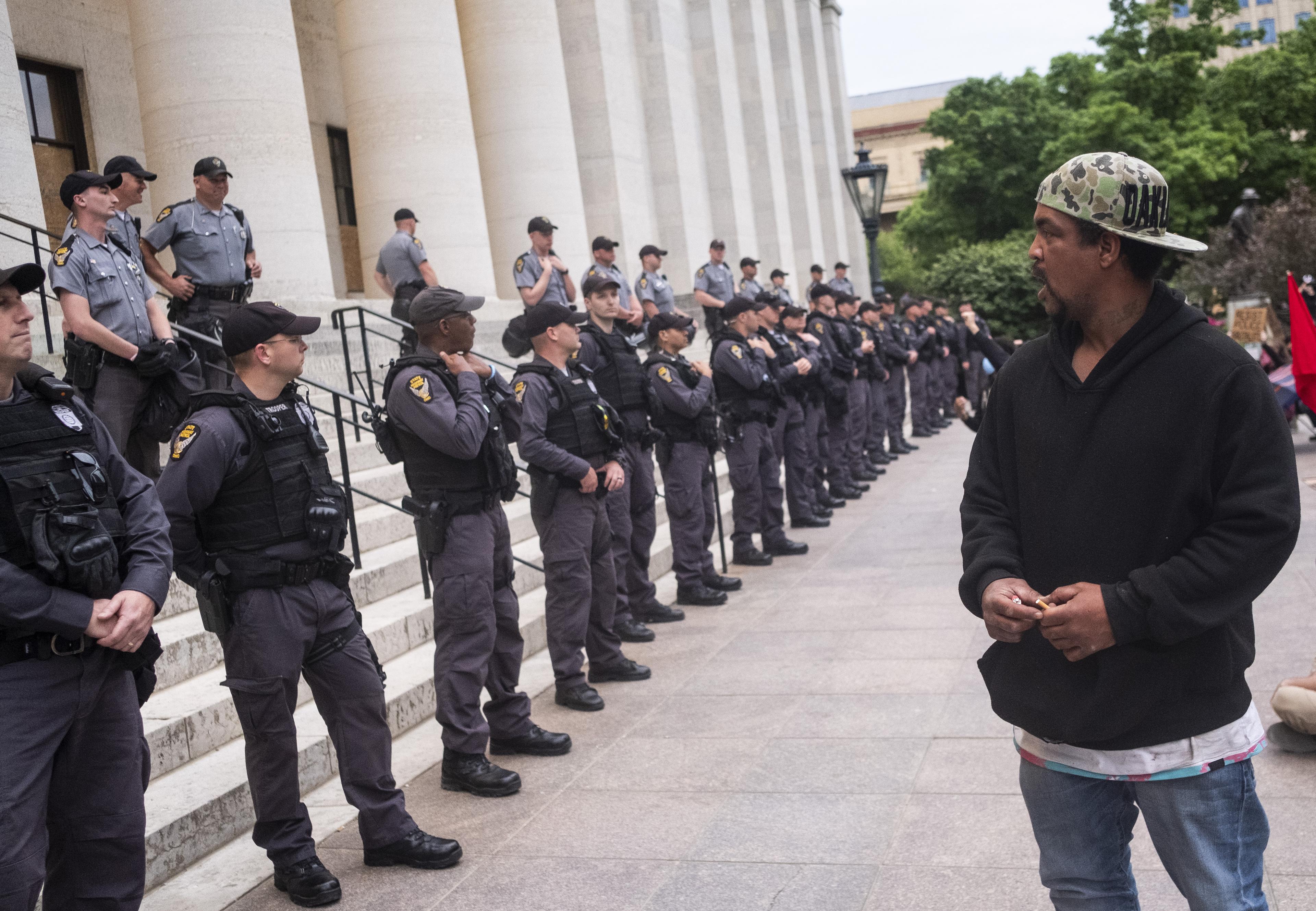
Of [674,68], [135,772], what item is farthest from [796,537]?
[674,68]

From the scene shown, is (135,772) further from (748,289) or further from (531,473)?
(748,289)

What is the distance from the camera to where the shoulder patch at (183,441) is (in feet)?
13.9

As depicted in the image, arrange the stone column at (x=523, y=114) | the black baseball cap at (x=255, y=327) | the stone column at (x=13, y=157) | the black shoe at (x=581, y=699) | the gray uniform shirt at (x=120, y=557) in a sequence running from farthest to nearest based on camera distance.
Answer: the stone column at (x=523, y=114) → the stone column at (x=13, y=157) → the black shoe at (x=581, y=699) → the black baseball cap at (x=255, y=327) → the gray uniform shirt at (x=120, y=557)

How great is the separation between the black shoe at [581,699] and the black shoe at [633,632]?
131 cm

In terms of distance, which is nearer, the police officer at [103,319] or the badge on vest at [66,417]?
the badge on vest at [66,417]

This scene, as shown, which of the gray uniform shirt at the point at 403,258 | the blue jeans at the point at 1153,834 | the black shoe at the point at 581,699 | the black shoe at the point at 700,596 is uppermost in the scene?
the gray uniform shirt at the point at 403,258

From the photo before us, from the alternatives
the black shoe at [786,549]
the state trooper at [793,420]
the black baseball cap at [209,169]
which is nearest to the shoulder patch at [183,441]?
the black baseball cap at [209,169]

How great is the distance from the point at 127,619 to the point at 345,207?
1610cm

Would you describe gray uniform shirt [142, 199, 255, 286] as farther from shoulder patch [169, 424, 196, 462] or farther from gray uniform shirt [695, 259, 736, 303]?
gray uniform shirt [695, 259, 736, 303]

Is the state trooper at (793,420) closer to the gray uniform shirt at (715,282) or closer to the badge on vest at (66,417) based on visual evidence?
the gray uniform shirt at (715,282)

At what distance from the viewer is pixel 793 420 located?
11.8 m

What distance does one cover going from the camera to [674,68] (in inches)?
898

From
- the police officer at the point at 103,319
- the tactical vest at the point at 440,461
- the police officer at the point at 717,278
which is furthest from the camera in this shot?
the police officer at the point at 717,278

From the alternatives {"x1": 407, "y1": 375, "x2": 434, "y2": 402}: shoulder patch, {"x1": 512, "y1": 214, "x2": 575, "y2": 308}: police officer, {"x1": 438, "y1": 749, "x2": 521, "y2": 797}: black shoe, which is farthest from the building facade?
{"x1": 438, "y1": 749, "x2": 521, "y2": 797}: black shoe
